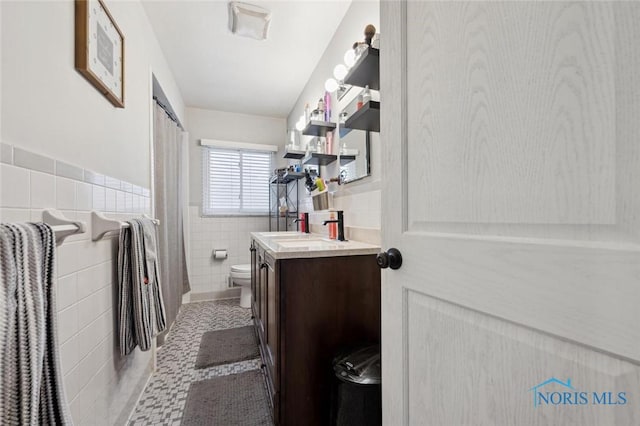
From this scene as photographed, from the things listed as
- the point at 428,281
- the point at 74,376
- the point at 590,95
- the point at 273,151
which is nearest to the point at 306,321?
the point at 428,281

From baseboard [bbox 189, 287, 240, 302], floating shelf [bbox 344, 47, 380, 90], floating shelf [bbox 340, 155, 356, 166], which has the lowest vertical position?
baseboard [bbox 189, 287, 240, 302]

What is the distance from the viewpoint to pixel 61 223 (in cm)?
82

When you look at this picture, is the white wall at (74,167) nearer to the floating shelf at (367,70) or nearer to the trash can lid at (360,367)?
the trash can lid at (360,367)

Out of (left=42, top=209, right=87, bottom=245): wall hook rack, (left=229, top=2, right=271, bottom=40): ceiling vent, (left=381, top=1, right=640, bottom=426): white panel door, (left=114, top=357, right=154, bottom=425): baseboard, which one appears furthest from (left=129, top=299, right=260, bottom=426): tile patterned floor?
(left=229, top=2, right=271, bottom=40): ceiling vent

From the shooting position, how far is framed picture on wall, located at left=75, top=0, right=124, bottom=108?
3.34ft

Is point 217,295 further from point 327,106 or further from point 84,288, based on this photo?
point 327,106

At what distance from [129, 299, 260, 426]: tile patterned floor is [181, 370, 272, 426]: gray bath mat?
0.19ft

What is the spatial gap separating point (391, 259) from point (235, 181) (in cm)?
316

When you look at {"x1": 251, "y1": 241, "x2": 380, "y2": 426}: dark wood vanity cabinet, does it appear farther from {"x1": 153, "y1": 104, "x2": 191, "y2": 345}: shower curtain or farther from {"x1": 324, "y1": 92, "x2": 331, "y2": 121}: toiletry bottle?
{"x1": 153, "y1": 104, "x2": 191, "y2": 345}: shower curtain

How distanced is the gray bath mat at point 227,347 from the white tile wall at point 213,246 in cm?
106

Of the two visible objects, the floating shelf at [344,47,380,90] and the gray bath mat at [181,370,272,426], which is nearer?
the floating shelf at [344,47,380,90]

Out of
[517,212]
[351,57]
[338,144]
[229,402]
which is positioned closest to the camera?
[517,212]

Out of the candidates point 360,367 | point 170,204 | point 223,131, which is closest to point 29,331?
point 360,367

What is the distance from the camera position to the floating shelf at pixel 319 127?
2.06 meters
